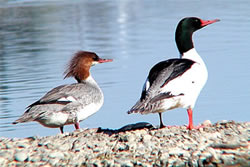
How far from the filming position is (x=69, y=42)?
61.3 feet

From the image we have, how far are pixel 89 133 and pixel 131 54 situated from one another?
7741mm

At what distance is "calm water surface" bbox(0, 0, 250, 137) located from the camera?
30.9 feet

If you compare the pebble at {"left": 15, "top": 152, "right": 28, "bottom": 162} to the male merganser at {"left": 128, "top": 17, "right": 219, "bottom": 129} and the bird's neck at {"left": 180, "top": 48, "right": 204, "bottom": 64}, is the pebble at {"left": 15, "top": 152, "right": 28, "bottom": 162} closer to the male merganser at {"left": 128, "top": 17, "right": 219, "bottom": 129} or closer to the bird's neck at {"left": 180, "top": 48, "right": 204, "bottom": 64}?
the male merganser at {"left": 128, "top": 17, "right": 219, "bottom": 129}

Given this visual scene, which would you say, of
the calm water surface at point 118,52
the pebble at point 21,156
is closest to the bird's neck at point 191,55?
the calm water surface at point 118,52

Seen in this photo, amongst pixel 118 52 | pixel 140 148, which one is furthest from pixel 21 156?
pixel 118 52

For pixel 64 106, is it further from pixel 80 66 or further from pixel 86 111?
pixel 80 66

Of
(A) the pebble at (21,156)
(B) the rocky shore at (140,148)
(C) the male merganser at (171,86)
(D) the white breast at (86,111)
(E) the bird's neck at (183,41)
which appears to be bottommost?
(B) the rocky shore at (140,148)

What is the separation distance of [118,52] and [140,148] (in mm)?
9091

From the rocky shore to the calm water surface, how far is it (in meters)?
1.83

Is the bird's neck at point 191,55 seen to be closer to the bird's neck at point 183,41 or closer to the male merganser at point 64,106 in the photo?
the bird's neck at point 183,41

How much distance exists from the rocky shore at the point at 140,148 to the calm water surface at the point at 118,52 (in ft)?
6.01

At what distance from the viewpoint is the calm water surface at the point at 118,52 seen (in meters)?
9.41

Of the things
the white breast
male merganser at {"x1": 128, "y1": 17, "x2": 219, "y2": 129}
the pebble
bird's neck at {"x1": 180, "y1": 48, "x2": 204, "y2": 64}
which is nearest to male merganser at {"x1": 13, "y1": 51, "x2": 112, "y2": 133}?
the white breast

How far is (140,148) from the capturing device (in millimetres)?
6352
